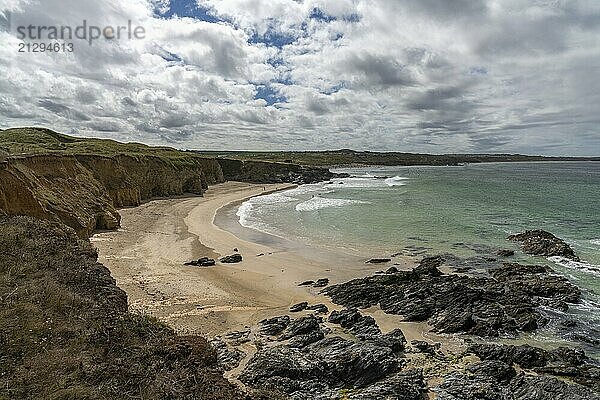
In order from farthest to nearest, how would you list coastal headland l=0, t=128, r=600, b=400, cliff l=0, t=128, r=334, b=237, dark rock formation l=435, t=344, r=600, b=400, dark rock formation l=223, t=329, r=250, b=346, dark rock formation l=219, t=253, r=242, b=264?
dark rock formation l=219, t=253, r=242, b=264
cliff l=0, t=128, r=334, b=237
dark rock formation l=223, t=329, r=250, b=346
dark rock formation l=435, t=344, r=600, b=400
coastal headland l=0, t=128, r=600, b=400

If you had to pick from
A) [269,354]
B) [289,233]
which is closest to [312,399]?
→ [269,354]

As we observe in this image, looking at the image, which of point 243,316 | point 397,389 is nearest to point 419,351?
point 397,389

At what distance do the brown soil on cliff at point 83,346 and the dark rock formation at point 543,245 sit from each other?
1010 inches

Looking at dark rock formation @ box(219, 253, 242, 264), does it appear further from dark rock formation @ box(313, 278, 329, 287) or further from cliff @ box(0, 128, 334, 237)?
cliff @ box(0, 128, 334, 237)

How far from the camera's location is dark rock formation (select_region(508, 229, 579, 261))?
28047mm

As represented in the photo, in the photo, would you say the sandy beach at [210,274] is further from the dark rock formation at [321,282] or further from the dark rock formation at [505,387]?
the dark rock formation at [505,387]

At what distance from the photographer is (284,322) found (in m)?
16.6

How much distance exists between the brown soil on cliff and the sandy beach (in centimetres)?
504

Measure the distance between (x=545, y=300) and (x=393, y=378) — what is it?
38.8 ft

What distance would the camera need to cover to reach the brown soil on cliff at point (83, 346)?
7.83 meters

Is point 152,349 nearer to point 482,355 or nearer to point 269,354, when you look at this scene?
point 269,354

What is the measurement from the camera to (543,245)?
2950 centimetres

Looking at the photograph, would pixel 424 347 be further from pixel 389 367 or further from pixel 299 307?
pixel 299 307

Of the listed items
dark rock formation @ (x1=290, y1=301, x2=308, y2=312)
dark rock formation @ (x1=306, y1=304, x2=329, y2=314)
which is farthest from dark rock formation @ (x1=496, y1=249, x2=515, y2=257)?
dark rock formation @ (x1=290, y1=301, x2=308, y2=312)
